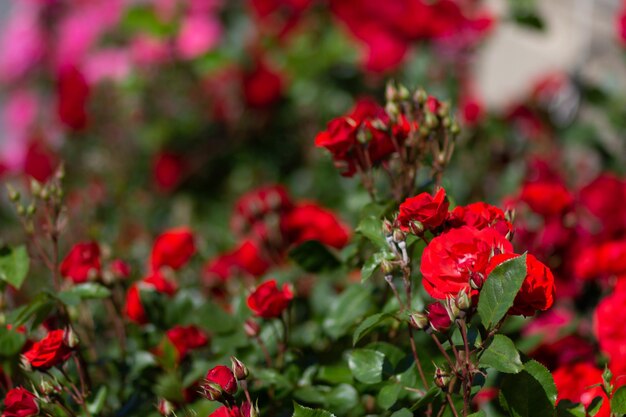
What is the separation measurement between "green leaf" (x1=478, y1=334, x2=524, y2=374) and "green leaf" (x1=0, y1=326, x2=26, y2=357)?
0.60m

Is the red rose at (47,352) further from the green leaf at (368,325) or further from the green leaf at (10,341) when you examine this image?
the green leaf at (368,325)

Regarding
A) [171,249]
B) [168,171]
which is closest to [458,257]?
[171,249]

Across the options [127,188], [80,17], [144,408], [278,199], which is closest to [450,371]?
[144,408]

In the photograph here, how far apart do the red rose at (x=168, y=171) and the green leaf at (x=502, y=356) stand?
1.88 metres

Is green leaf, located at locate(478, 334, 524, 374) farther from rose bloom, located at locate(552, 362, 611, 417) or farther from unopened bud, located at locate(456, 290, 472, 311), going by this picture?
rose bloom, located at locate(552, 362, 611, 417)

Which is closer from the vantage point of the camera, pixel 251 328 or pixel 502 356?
pixel 502 356

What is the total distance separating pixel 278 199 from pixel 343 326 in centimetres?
45

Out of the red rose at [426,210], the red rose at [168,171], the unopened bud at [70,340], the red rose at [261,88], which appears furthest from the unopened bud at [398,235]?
the red rose at [168,171]

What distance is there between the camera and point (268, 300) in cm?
107

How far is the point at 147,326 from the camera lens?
A: 51.8 inches

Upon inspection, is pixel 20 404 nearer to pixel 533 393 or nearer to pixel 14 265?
pixel 14 265

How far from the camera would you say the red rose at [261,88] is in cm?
249

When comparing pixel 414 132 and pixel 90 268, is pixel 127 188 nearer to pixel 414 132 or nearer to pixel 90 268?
pixel 90 268

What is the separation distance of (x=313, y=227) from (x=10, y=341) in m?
0.58
